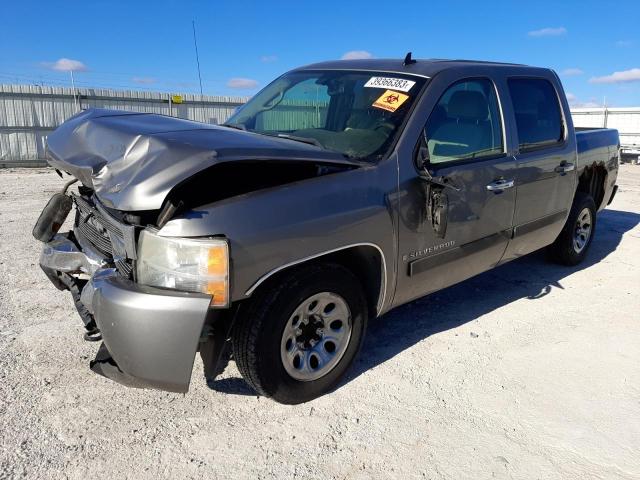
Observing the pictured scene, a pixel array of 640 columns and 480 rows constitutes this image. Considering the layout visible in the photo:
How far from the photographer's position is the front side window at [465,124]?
11.2 ft

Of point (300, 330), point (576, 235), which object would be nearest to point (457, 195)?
point (300, 330)

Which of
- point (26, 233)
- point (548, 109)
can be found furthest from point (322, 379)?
point (26, 233)

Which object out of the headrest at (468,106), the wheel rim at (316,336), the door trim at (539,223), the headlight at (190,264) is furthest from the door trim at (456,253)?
the headlight at (190,264)

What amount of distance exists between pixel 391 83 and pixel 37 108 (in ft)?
48.8

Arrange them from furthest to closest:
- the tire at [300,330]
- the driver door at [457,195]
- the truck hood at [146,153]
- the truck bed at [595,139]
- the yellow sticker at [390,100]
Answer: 1. the truck bed at [595,139]
2. the yellow sticker at [390,100]
3. the driver door at [457,195]
4. the tire at [300,330]
5. the truck hood at [146,153]

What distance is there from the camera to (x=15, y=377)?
123 inches

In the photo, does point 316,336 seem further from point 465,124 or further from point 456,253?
point 465,124

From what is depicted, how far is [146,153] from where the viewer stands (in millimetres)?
2457

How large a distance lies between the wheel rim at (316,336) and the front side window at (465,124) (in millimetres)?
1166

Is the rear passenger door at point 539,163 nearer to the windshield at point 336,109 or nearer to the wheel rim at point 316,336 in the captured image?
the windshield at point 336,109

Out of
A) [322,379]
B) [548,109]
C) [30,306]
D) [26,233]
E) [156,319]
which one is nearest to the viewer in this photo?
[156,319]

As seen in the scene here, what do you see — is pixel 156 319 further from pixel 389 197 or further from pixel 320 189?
pixel 389 197

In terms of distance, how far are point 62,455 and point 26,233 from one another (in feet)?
15.4

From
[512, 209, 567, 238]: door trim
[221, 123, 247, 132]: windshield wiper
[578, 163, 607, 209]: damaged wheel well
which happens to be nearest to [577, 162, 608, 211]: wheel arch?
[578, 163, 607, 209]: damaged wheel well
